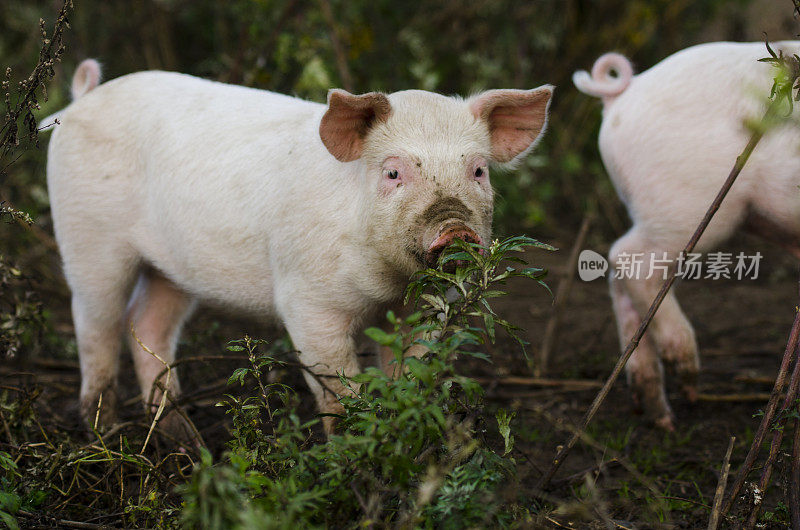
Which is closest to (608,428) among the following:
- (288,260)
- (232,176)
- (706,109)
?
(706,109)

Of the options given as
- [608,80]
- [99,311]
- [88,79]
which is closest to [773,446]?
[608,80]

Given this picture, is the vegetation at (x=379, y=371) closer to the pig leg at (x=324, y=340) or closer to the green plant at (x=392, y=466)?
the green plant at (x=392, y=466)

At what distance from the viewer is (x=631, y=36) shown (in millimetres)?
8055

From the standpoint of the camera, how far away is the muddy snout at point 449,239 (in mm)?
2512

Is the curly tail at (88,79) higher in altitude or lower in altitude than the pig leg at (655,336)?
higher

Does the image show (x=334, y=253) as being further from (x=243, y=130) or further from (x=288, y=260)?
(x=243, y=130)

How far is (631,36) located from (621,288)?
4.57 metres

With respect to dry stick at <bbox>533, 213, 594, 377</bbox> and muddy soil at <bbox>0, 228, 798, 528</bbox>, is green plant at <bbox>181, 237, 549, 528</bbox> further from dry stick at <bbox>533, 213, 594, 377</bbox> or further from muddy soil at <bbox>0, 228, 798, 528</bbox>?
dry stick at <bbox>533, 213, 594, 377</bbox>

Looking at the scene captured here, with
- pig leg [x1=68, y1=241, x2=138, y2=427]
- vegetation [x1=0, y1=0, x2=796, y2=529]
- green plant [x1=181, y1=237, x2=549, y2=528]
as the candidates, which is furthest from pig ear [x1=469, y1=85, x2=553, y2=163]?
pig leg [x1=68, y1=241, x2=138, y2=427]

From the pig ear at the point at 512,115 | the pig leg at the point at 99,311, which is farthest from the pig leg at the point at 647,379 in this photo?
the pig leg at the point at 99,311

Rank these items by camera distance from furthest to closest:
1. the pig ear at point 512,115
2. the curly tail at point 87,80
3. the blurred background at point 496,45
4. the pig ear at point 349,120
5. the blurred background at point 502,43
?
the blurred background at point 502,43 < the blurred background at point 496,45 < the curly tail at point 87,80 < the pig ear at point 512,115 < the pig ear at point 349,120

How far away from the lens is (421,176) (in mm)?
2787

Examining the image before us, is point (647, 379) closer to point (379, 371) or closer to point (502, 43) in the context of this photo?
point (379, 371)

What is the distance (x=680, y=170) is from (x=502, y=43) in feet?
15.4
